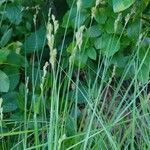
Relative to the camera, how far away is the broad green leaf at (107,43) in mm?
1380

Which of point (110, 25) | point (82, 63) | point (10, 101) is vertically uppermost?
point (110, 25)

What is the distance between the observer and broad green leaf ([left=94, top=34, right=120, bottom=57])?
1.38 metres

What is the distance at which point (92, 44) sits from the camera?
1469mm

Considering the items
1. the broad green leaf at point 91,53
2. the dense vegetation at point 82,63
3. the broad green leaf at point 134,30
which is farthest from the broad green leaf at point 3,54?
the broad green leaf at point 134,30

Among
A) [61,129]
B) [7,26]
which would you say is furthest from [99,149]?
[7,26]

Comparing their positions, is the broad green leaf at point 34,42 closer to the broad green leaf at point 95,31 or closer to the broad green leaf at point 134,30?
the broad green leaf at point 95,31

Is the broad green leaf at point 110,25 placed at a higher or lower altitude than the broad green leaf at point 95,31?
higher

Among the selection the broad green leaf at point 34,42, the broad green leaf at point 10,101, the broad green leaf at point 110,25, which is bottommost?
the broad green leaf at point 10,101

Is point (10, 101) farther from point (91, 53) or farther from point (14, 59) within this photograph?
point (91, 53)

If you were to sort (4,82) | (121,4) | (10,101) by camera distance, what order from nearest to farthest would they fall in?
(121,4), (4,82), (10,101)

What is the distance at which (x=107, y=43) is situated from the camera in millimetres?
1420

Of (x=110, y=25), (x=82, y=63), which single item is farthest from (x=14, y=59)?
(x=110, y=25)

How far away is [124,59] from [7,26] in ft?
1.42

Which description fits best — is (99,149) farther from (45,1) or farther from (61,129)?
(45,1)
